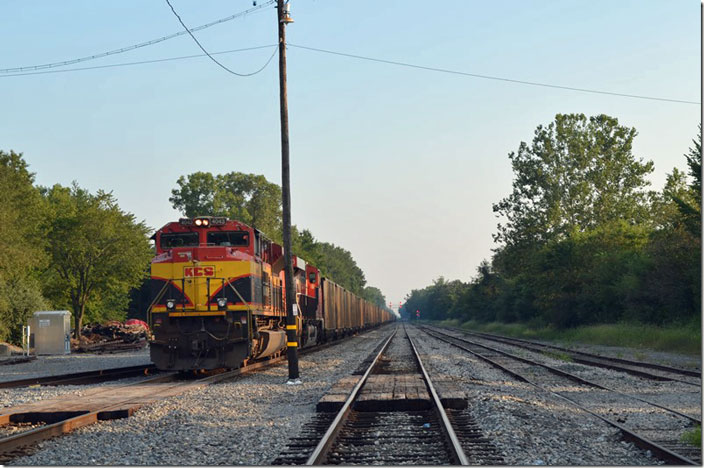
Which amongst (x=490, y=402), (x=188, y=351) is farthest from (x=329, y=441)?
(x=188, y=351)

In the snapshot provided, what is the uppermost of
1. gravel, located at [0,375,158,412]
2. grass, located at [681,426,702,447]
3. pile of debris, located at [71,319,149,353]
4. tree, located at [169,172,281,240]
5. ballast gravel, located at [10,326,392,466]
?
tree, located at [169,172,281,240]

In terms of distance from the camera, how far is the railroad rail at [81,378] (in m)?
17.1

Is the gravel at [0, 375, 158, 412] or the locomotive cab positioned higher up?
the locomotive cab

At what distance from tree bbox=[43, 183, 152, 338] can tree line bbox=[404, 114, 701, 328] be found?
28.9 m

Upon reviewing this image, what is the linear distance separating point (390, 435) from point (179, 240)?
11.0 m

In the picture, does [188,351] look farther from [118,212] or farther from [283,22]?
[118,212]

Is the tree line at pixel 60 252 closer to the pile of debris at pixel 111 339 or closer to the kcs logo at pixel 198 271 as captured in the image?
the pile of debris at pixel 111 339

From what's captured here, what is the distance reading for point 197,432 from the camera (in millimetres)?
9523

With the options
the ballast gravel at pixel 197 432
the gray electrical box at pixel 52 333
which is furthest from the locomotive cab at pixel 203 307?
the gray electrical box at pixel 52 333

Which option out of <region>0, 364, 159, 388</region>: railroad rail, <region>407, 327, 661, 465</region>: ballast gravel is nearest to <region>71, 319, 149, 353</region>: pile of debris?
<region>0, 364, 159, 388</region>: railroad rail

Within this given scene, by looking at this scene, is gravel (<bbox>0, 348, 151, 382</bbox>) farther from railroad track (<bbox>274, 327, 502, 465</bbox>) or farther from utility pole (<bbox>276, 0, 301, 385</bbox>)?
railroad track (<bbox>274, 327, 502, 465</bbox>)

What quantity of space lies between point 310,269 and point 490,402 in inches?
753

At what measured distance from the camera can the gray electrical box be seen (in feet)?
108

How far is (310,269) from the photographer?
3055 cm
